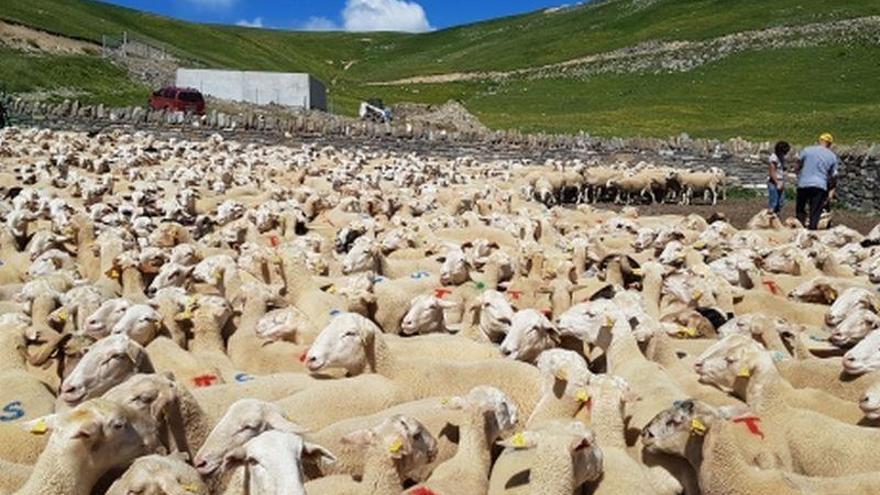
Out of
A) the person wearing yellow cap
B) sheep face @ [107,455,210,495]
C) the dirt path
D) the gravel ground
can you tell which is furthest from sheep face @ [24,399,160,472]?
the dirt path

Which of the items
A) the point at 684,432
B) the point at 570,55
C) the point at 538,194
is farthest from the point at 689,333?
the point at 570,55

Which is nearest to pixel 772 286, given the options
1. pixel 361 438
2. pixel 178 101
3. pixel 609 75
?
pixel 361 438

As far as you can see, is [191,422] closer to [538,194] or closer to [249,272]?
[249,272]

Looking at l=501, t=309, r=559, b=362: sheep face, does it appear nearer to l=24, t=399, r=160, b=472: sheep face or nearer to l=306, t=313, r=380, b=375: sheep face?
l=306, t=313, r=380, b=375: sheep face

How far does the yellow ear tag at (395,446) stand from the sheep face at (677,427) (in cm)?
158

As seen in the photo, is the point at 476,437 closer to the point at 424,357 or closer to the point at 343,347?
the point at 343,347

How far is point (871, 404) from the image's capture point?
20.8 feet

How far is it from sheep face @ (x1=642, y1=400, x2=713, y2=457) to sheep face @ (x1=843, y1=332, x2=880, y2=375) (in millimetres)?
2154

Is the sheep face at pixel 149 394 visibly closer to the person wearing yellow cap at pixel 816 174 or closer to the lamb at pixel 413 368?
the lamb at pixel 413 368

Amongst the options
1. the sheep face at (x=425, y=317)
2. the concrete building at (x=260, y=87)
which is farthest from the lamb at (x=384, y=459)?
the concrete building at (x=260, y=87)

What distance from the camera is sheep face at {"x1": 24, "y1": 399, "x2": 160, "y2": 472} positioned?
477 cm

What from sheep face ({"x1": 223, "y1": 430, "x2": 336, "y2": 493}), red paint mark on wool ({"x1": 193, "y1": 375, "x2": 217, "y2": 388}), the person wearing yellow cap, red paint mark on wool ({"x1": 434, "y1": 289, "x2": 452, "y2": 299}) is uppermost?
the person wearing yellow cap

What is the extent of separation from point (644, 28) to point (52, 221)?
96.7 metres

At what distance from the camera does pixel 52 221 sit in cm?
1277
